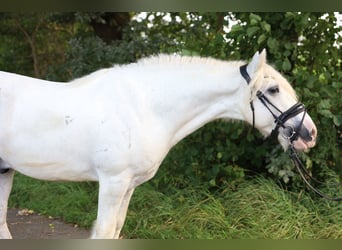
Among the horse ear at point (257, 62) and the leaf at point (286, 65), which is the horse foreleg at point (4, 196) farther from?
the leaf at point (286, 65)

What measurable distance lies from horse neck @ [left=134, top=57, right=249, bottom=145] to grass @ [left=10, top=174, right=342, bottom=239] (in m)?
1.45

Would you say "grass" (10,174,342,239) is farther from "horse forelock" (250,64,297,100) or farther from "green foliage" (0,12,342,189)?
"horse forelock" (250,64,297,100)

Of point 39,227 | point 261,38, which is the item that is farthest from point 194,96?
point 39,227

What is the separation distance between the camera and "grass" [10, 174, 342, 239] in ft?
14.1

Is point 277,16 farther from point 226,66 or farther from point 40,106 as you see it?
point 40,106

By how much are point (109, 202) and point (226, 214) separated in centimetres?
201

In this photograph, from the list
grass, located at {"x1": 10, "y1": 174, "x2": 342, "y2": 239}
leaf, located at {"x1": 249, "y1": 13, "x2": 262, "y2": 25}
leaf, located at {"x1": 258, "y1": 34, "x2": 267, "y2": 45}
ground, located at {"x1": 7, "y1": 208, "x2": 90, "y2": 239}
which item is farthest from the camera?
ground, located at {"x1": 7, "y1": 208, "x2": 90, "y2": 239}

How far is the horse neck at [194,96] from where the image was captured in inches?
125

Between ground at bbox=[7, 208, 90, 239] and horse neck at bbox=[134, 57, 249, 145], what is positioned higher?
horse neck at bbox=[134, 57, 249, 145]

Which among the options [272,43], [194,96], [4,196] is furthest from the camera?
[272,43]

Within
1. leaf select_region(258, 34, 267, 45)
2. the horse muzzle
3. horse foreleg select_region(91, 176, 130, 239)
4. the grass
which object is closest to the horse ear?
the horse muzzle

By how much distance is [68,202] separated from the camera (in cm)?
582

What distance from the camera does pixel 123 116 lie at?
3098mm

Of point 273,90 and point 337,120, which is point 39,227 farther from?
point 337,120
